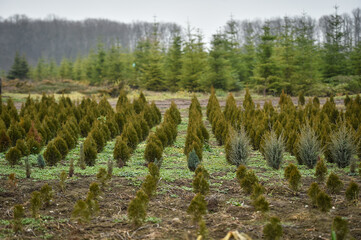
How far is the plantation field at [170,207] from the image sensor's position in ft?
11.5

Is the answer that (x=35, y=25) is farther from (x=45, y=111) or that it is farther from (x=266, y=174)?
(x=266, y=174)

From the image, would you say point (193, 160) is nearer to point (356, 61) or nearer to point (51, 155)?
point (51, 155)

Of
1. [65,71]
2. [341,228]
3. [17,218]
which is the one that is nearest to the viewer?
[341,228]

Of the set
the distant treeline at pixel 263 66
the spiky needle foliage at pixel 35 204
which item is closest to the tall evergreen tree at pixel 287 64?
the distant treeline at pixel 263 66

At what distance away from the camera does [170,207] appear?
13.9 feet

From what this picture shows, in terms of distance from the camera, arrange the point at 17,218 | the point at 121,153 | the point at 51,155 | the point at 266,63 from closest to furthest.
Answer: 1. the point at 17,218
2. the point at 51,155
3. the point at 121,153
4. the point at 266,63

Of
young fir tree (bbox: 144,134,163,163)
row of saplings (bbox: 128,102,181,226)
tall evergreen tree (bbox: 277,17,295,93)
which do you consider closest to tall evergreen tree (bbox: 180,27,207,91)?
tall evergreen tree (bbox: 277,17,295,93)

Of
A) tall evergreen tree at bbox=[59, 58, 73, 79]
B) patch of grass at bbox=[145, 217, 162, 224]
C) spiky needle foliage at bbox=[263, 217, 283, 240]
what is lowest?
patch of grass at bbox=[145, 217, 162, 224]

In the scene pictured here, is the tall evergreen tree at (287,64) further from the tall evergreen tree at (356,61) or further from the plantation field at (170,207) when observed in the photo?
the plantation field at (170,207)

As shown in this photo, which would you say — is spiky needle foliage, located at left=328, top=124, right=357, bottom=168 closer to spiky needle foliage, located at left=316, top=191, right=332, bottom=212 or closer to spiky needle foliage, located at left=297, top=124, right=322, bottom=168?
spiky needle foliage, located at left=297, top=124, right=322, bottom=168

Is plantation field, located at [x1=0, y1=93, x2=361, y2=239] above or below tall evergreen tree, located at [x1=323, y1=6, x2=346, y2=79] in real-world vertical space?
below

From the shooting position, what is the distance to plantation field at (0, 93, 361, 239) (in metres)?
3.50

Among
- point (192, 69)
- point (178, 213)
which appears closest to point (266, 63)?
point (192, 69)

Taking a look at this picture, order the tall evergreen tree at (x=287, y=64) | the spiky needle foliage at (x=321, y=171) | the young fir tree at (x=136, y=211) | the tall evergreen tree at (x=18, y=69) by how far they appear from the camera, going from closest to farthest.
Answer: the young fir tree at (x=136, y=211)
the spiky needle foliage at (x=321, y=171)
the tall evergreen tree at (x=287, y=64)
the tall evergreen tree at (x=18, y=69)
